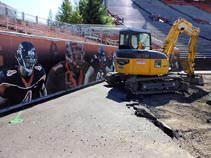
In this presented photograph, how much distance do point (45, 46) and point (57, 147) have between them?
7.01 m

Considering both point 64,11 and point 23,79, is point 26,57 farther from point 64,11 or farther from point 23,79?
point 64,11

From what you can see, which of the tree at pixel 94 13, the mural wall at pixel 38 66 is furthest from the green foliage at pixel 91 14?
the mural wall at pixel 38 66

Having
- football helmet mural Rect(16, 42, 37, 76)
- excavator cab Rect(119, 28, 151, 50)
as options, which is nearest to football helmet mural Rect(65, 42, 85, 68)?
excavator cab Rect(119, 28, 151, 50)

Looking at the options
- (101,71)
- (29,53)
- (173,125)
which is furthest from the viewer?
(101,71)

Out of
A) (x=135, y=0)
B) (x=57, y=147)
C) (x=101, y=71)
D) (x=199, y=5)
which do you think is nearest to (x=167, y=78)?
(x=101, y=71)

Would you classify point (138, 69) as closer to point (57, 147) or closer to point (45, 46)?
point (45, 46)

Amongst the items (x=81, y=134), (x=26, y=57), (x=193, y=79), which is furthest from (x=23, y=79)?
(x=193, y=79)

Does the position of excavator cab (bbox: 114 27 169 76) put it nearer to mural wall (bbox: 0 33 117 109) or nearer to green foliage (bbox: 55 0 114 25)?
mural wall (bbox: 0 33 117 109)

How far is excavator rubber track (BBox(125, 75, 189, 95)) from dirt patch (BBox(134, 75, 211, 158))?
1.56 feet

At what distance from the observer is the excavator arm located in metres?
20.2

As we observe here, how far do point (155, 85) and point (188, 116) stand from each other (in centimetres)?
530

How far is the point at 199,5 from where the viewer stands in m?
83.9

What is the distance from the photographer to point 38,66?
541 inches

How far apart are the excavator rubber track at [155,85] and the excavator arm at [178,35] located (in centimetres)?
181
